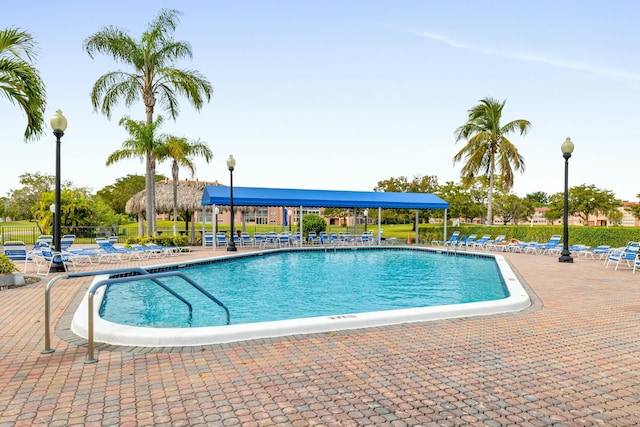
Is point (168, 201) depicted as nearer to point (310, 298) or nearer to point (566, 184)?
point (310, 298)

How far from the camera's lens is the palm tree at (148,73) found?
797 inches

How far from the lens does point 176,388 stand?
343 cm

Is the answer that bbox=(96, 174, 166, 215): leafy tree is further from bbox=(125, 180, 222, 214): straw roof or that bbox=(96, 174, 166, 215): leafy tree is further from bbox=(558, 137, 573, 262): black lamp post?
bbox=(558, 137, 573, 262): black lamp post

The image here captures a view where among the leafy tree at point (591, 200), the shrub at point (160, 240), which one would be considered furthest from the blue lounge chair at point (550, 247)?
the leafy tree at point (591, 200)

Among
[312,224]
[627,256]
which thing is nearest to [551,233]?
[627,256]

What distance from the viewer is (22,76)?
9.46 metres

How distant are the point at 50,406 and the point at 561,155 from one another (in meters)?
16.2

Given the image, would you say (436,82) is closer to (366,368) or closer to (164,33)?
(164,33)

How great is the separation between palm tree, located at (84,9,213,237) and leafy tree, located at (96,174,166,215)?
1753 inches

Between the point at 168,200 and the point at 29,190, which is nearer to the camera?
the point at 168,200

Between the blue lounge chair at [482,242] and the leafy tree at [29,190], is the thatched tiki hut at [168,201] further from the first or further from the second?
the leafy tree at [29,190]

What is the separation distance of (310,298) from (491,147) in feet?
80.8

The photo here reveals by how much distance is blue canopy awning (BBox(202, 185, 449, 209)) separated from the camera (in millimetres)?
22031

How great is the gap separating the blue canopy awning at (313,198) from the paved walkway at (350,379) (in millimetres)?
16493
